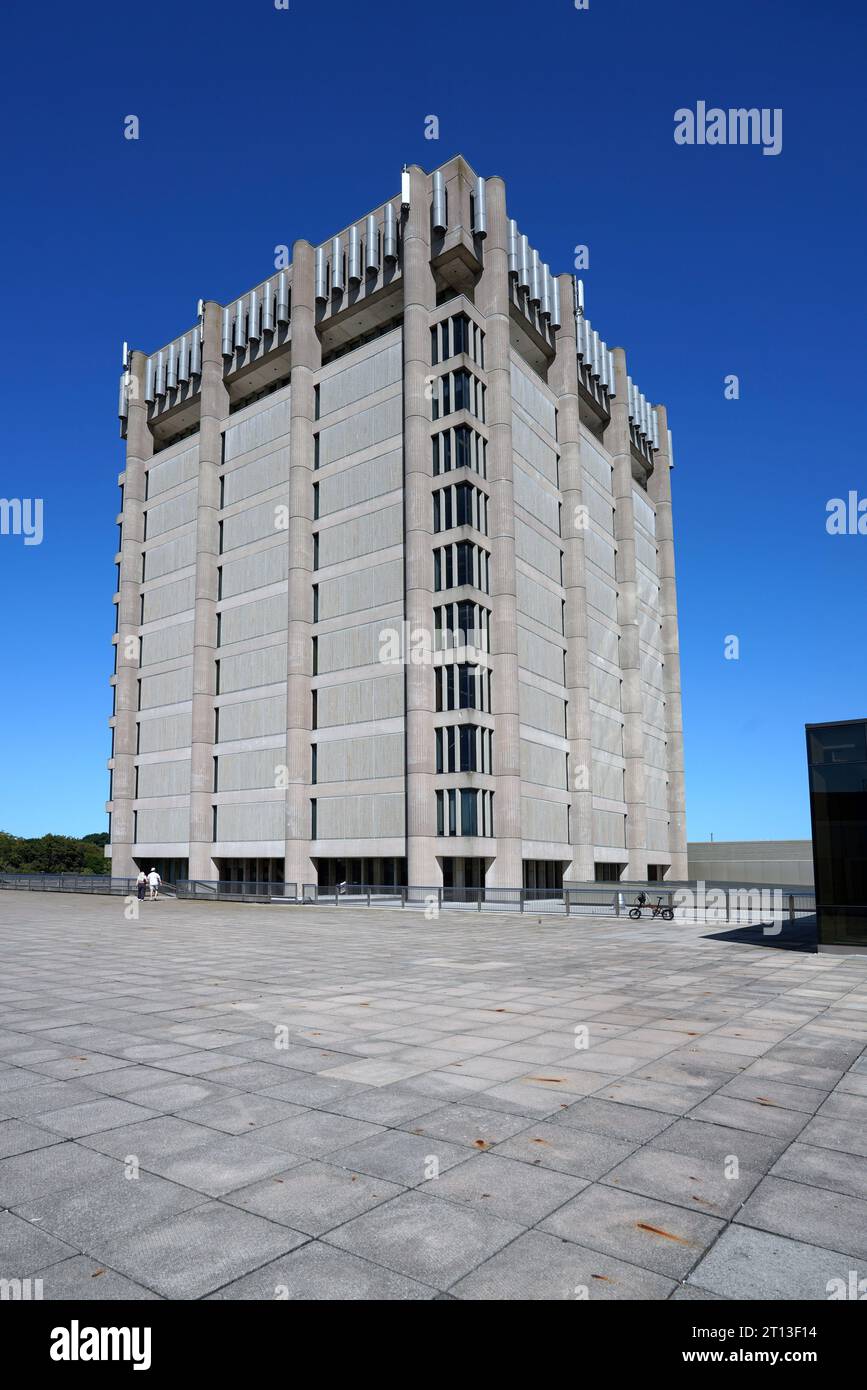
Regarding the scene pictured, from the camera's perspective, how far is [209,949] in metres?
19.4

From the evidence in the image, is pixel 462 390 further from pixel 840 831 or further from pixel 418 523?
pixel 840 831

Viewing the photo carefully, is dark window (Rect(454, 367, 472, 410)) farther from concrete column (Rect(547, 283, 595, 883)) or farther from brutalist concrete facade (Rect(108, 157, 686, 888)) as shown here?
concrete column (Rect(547, 283, 595, 883))

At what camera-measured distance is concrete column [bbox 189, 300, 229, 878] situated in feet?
185

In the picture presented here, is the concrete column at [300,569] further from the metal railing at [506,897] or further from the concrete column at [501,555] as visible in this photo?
the concrete column at [501,555]

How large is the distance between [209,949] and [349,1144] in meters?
14.5

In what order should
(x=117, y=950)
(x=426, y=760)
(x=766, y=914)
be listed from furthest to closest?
(x=426, y=760) < (x=766, y=914) < (x=117, y=950)

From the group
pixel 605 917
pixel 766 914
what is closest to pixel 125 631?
pixel 605 917

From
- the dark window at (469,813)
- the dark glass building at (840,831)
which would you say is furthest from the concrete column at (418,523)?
the dark glass building at (840,831)

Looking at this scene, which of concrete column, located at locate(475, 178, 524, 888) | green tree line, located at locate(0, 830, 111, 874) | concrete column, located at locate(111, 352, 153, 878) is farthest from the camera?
green tree line, located at locate(0, 830, 111, 874)

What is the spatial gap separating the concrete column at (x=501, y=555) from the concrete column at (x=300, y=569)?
11.5 metres

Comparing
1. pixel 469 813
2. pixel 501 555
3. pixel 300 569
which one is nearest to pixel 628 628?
pixel 501 555

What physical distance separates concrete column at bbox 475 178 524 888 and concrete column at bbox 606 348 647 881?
729 inches

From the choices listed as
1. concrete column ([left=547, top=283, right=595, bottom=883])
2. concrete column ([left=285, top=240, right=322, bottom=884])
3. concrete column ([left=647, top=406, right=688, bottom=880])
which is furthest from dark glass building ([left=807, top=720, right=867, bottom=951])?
concrete column ([left=647, top=406, right=688, bottom=880])
